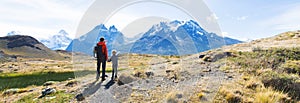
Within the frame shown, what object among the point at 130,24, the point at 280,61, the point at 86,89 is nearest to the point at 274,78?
the point at 280,61

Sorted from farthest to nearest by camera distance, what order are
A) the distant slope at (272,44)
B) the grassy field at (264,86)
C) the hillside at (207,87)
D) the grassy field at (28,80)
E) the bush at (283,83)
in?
the distant slope at (272,44) < the grassy field at (28,80) < the bush at (283,83) < the hillside at (207,87) < the grassy field at (264,86)

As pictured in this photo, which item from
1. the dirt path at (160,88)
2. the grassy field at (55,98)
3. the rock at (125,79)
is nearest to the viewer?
the dirt path at (160,88)

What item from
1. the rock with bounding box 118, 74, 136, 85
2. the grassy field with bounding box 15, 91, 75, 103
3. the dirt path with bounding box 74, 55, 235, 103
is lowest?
the grassy field with bounding box 15, 91, 75, 103

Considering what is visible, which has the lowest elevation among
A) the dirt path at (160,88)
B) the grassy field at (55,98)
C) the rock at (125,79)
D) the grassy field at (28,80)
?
the grassy field at (28,80)

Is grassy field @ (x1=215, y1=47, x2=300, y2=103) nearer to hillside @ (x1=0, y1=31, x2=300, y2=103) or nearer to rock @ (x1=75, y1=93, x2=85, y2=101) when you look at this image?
hillside @ (x1=0, y1=31, x2=300, y2=103)

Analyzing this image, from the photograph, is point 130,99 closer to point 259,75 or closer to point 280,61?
point 259,75

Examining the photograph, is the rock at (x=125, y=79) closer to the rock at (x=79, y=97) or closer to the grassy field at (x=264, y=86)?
the rock at (x=79, y=97)

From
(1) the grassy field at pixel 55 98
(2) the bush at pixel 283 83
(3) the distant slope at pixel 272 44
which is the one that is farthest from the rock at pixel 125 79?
(3) the distant slope at pixel 272 44

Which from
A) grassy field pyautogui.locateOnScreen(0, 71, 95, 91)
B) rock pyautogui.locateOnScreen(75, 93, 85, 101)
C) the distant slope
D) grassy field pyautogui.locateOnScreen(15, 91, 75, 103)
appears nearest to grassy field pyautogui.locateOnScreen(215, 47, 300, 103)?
rock pyautogui.locateOnScreen(75, 93, 85, 101)

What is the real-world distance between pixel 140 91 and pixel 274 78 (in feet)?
23.5

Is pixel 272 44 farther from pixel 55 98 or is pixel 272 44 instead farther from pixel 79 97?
pixel 55 98

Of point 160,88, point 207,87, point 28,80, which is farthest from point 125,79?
point 28,80

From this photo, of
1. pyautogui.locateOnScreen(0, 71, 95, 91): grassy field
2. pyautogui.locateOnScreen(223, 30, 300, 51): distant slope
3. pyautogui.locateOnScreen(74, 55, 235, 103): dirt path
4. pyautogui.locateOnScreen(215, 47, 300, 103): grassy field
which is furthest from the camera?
pyautogui.locateOnScreen(223, 30, 300, 51): distant slope

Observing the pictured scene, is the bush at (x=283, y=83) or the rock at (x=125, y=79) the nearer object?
the bush at (x=283, y=83)
